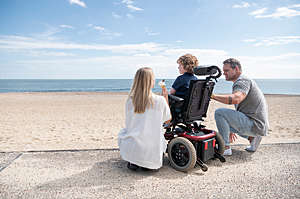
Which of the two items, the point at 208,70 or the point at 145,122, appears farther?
the point at 208,70

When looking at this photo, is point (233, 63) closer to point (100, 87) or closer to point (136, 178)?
point (136, 178)

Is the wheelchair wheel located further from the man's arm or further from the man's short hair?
the man's short hair

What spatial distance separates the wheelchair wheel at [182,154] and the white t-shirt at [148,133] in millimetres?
203

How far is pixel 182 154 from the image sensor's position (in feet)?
10.3

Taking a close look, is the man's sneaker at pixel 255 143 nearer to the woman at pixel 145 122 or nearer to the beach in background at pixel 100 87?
the woman at pixel 145 122

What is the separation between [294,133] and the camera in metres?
6.46

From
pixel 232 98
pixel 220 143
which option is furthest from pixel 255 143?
pixel 232 98

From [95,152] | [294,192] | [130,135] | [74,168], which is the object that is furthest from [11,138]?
[294,192]

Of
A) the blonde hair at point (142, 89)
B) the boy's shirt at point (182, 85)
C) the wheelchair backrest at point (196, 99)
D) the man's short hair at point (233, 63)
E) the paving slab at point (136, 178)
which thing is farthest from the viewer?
the man's short hair at point (233, 63)

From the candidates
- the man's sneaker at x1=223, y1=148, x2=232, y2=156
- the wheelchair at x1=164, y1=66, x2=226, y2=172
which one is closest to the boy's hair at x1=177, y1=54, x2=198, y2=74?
the wheelchair at x1=164, y1=66, x2=226, y2=172

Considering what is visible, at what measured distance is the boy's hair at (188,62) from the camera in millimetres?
3461

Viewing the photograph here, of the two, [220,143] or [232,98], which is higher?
[232,98]

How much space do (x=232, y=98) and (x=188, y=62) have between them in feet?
2.66

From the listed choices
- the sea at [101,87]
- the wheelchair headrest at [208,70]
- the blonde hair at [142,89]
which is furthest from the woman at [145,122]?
the sea at [101,87]
